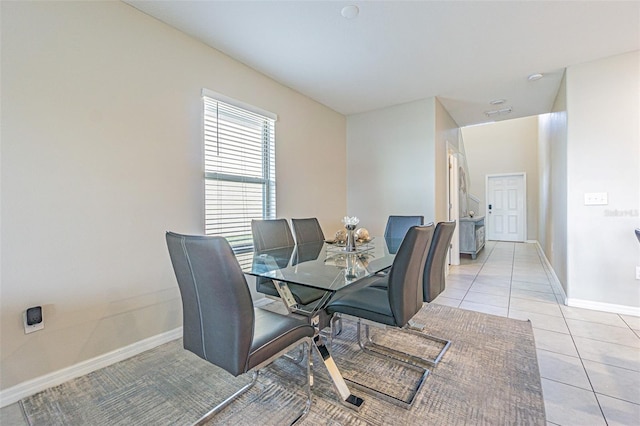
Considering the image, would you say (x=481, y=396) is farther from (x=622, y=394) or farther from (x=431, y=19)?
(x=431, y=19)

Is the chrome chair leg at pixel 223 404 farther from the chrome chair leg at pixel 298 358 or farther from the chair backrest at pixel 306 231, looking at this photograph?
the chair backrest at pixel 306 231

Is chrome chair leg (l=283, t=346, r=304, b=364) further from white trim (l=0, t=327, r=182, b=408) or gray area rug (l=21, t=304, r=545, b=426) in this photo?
white trim (l=0, t=327, r=182, b=408)

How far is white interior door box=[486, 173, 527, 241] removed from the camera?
7973 millimetres

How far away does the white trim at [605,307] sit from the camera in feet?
9.03

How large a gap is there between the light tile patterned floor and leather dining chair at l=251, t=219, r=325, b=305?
1496 mm

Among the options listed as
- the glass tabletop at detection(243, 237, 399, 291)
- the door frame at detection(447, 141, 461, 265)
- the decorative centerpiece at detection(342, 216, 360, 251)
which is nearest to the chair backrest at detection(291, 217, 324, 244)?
the glass tabletop at detection(243, 237, 399, 291)

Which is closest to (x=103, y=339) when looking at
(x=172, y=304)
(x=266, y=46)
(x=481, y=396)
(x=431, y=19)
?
(x=172, y=304)

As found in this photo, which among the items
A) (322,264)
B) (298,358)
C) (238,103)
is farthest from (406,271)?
(238,103)

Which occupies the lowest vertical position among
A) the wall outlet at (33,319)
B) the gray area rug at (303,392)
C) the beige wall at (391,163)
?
the gray area rug at (303,392)

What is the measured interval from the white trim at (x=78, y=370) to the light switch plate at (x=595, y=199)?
4.15 m

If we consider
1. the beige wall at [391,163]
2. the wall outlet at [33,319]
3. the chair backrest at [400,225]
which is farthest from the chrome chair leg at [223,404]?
the beige wall at [391,163]

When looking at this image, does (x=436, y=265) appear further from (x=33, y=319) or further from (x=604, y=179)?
(x=33, y=319)

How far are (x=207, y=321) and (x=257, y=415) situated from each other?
2.13 feet

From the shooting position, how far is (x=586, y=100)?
293cm
